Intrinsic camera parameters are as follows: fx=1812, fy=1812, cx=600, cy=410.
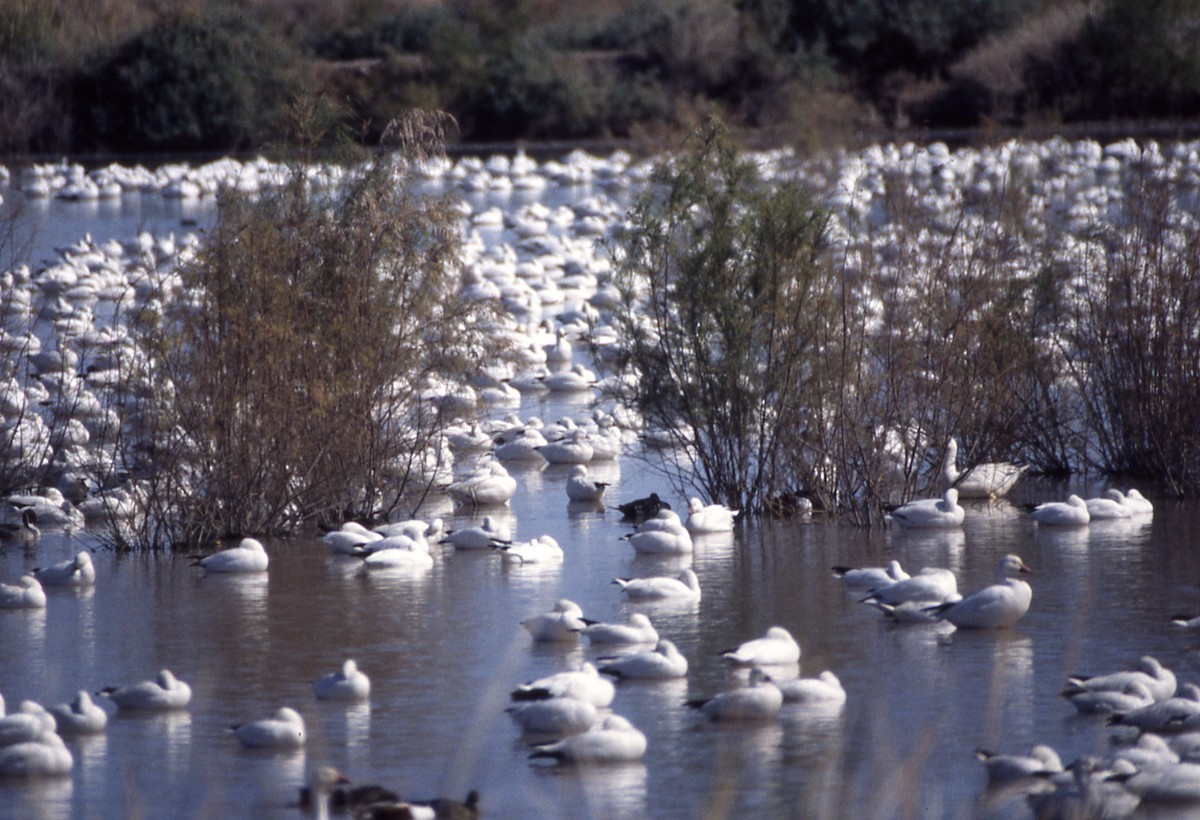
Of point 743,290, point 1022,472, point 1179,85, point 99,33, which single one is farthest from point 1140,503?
point 99,33

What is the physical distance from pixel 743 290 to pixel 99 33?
42017 mm

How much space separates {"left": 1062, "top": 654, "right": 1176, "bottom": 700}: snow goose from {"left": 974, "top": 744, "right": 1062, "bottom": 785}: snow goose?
95 cm

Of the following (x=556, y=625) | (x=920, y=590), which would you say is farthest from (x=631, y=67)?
(x=556, y=625)

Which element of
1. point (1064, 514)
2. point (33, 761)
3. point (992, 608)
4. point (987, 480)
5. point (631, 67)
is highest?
point (631, 67)

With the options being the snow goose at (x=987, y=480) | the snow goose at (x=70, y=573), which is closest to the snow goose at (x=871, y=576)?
the snow goose at (x=987, y=480)

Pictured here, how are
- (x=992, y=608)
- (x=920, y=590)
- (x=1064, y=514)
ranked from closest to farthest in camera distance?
(x=992, y=608), (x=920, y=590), (x=1064, y=514)

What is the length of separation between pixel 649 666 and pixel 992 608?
6.67 ft

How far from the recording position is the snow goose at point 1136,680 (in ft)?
26.8

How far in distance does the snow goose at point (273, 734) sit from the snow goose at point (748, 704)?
1867 millimetres

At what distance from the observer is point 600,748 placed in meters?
7.64

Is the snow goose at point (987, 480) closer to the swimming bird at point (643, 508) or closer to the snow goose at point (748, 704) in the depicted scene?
the swimming bird at point (643, 508)

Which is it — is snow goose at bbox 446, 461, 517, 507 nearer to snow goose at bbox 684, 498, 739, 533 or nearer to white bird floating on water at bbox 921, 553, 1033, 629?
snow goose at bbox 684, 498, 739, 533

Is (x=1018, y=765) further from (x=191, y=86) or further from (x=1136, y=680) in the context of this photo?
(x=191, y=86)

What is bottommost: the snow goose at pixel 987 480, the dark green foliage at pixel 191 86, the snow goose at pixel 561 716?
the snow goose at pixel 561 716
